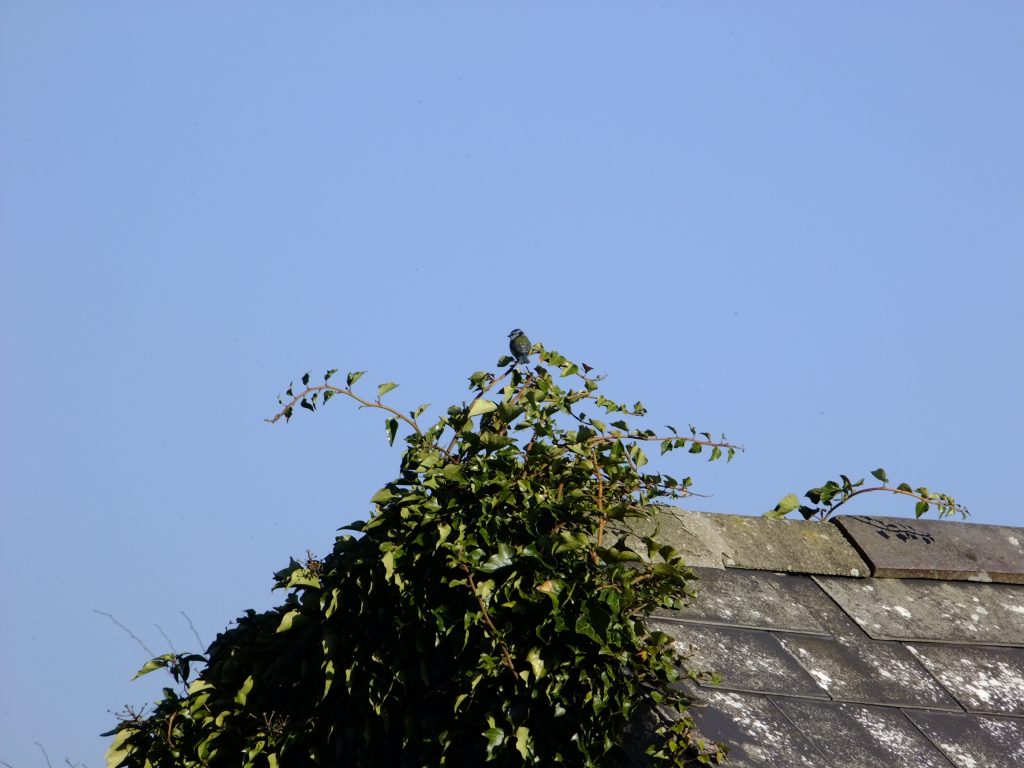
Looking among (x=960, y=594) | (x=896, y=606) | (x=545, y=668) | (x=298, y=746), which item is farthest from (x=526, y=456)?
(x=960, y=594)

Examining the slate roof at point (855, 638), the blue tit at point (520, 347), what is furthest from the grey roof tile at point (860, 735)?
the blue tit at point (520, 347)

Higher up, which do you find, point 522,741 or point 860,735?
point 860,735

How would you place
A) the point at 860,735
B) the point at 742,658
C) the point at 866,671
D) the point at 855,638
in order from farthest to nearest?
the point at 855,638
the point at 866,671
the point at 742,658
the point at 860,735

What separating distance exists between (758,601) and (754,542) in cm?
37

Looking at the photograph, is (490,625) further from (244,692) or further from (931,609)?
(931,609)

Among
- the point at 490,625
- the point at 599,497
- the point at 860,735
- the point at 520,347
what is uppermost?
the point at 520,347

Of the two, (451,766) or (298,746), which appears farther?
(298,746)

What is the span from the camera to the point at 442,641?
10.3ft

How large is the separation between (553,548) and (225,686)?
1.26 m

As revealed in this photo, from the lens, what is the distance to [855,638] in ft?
11.6

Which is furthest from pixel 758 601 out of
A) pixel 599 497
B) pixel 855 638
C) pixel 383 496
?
pixel 383 496

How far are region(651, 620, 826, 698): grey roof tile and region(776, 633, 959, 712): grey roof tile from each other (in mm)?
53

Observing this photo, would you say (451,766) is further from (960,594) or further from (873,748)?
(960,594)

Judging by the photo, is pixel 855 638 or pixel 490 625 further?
pixel 855 638
